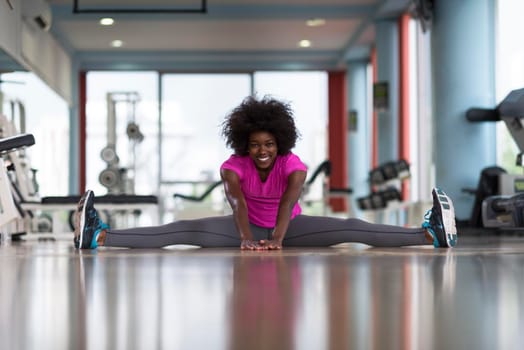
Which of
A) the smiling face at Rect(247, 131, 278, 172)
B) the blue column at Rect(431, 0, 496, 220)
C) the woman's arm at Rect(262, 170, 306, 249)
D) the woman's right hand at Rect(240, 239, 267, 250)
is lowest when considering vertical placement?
the woman's right hand at Rect(240, 239, 267, 250)

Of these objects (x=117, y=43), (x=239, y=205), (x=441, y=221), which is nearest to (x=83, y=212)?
(x=239, y=205)

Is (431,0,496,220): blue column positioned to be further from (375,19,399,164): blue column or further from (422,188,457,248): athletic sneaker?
(422,188,457,248): athletic sneaker

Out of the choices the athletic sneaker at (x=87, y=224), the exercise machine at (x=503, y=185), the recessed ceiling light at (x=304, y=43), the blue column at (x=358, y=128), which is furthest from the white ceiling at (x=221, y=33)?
the athletic sneaker at (x=87, y=224)

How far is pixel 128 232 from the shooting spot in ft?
12.8

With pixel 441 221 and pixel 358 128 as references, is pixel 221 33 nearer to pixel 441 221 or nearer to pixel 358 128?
pixel 358 128

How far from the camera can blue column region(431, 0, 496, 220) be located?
7.92 metres

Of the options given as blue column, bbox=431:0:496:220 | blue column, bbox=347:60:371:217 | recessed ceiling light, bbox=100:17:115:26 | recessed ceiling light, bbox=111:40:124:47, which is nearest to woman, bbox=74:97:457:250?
blue column, bbox=431:0:496:220

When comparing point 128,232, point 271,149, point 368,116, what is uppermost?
point 368,116

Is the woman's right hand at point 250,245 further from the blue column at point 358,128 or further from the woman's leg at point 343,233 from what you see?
the blue column at point 358,128

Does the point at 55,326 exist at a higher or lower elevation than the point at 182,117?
lower

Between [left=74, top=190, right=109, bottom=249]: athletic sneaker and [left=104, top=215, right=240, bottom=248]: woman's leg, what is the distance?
7 centimetres

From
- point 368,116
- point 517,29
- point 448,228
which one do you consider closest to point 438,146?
point 517,29

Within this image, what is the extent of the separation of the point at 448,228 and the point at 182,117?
436 inches

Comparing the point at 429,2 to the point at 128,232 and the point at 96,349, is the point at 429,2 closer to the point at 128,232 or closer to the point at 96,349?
the point at 128,232
